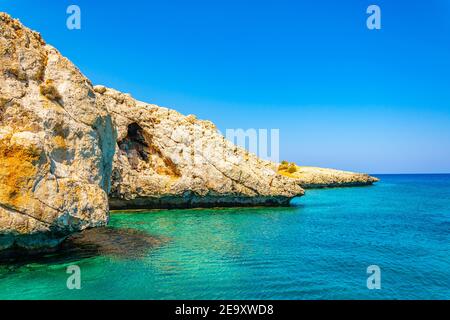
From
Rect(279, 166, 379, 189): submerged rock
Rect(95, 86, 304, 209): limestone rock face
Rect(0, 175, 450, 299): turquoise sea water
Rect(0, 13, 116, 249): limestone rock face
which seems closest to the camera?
Rect(0, 175, 450, 299): turquoise sea water

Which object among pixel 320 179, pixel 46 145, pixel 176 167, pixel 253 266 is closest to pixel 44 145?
pixel 46 145

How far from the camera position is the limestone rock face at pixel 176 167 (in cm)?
4022

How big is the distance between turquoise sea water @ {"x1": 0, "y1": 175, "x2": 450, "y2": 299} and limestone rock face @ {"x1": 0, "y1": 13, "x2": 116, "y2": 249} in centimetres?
217

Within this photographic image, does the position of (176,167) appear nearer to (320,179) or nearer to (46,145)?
(46,145)

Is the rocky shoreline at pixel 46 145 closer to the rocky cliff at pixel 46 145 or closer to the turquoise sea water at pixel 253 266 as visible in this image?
the rocky cliff at pixel 46 145

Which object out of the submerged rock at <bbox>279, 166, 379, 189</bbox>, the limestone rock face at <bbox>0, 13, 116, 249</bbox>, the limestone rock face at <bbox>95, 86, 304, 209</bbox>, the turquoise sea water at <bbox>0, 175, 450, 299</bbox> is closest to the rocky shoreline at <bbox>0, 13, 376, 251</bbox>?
the limestone rock face at <bbox>0, 13, 116, 249</bbox>

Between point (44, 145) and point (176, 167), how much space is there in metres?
25.6

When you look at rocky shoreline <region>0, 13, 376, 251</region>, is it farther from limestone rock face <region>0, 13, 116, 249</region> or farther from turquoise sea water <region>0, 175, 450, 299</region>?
turquoise sea water <region>0, 175, 450, 299</region>

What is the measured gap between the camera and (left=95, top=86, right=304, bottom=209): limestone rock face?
132 feet

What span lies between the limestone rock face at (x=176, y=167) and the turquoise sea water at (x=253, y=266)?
1089 centimetres

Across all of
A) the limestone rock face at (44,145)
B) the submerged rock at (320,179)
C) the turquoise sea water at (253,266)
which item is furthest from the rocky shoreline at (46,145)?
the submerged rock at (320,179)

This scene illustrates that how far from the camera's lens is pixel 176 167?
4141cm
